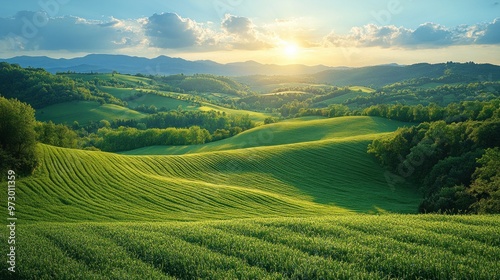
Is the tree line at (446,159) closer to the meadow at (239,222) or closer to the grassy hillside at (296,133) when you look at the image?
the meadow at (239,222)

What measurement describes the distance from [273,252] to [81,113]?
187198 mm

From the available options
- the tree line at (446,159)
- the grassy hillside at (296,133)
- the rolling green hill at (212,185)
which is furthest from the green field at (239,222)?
the grassy hillside at (296,133)

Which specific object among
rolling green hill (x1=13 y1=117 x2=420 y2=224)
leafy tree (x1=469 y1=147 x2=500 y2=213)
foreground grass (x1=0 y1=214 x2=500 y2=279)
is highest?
foreground grass (x1=0 y1=214 x2=500 y2=279)

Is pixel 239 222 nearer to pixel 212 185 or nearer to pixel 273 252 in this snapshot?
pixel 273 252

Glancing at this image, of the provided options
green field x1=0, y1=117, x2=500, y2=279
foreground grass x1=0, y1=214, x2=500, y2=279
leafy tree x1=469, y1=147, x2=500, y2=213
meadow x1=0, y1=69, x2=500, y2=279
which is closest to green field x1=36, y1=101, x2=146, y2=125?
green field x1=0, y1=117, x2=500, y2=279

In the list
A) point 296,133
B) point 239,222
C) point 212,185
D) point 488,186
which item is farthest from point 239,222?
point 296,133

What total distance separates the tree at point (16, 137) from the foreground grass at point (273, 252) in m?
22.2

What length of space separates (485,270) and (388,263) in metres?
3.06

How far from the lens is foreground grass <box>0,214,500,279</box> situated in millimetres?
12586

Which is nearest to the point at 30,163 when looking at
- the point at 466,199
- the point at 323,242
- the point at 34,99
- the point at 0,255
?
the point at 0,255

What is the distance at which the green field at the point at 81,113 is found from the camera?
172 m

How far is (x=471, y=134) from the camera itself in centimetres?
6178

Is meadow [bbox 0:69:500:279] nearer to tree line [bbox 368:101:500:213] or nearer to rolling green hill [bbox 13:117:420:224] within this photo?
rolling green hill [bbox 13:117:420:224]

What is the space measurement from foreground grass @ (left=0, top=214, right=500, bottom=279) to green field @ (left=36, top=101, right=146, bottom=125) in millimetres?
168598
